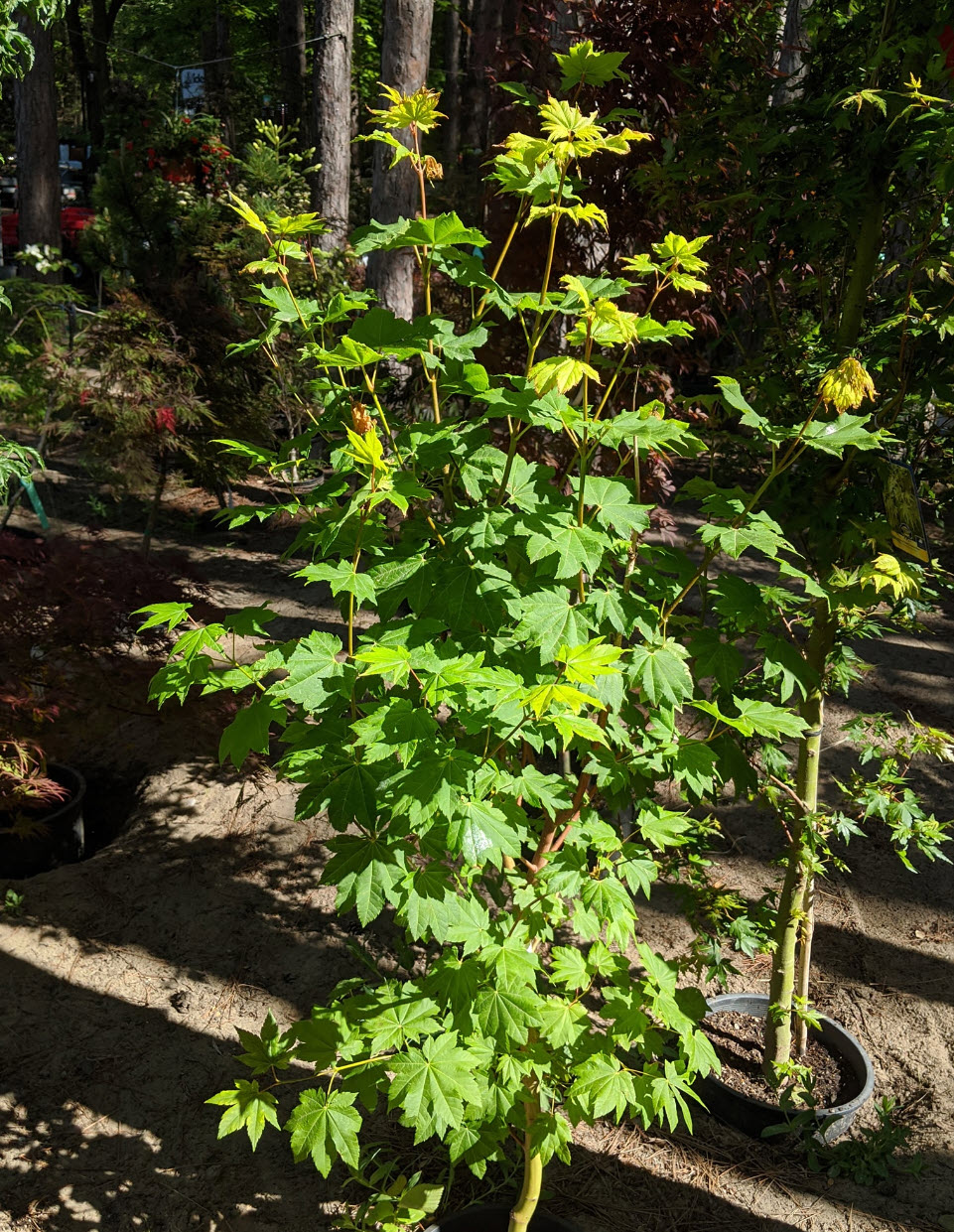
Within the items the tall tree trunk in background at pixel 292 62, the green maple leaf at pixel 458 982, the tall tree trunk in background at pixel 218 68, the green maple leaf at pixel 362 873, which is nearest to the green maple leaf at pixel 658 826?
the green maple leaf at pixel 458 982

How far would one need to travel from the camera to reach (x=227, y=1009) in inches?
137

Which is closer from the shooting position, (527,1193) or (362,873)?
(362,873)

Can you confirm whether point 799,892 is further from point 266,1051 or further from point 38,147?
point 38,147

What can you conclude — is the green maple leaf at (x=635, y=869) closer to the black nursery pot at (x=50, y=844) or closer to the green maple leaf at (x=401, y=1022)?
the green maple leaf at (x=401, y=1022)

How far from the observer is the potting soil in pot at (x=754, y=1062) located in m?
3.17

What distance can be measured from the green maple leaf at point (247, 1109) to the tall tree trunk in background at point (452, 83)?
16.8 m

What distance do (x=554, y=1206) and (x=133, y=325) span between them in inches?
222

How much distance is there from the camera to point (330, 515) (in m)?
2.03

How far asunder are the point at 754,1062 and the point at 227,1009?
196cm

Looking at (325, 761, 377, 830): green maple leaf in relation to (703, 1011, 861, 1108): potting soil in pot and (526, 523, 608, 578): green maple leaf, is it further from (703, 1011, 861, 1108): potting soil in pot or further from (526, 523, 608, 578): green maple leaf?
(703, 1011, 861, 1108): potting soil in pot

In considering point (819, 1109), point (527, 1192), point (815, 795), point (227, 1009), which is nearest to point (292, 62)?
point (227, 1009)

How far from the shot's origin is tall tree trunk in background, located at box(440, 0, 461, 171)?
17.5 meters

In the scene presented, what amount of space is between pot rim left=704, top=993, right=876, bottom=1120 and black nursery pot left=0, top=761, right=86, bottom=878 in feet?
9.55

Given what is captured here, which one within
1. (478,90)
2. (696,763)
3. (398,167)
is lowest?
(696,763)
